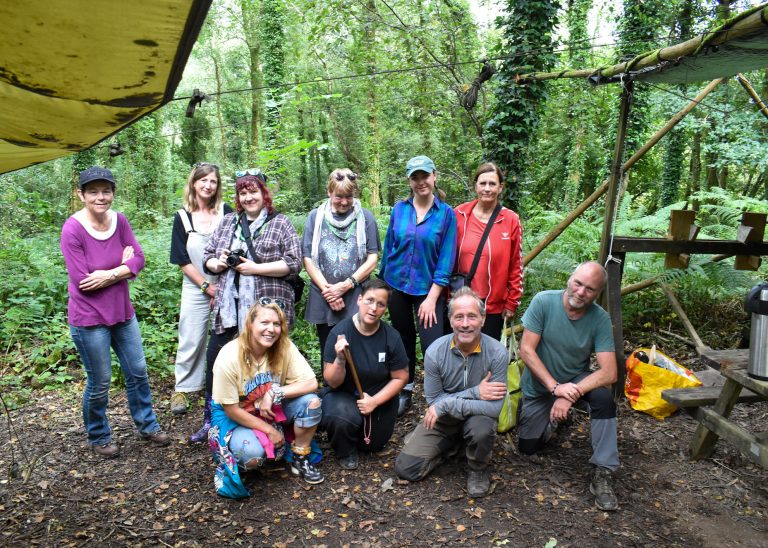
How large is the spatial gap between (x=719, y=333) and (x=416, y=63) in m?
5.17

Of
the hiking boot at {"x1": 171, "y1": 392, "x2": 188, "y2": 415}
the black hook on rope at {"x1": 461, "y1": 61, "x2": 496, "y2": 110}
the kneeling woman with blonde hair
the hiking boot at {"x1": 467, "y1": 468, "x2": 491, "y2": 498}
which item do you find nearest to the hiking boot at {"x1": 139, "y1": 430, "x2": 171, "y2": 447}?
the hiking boot at {"x1": 171, "y1": 392, "x2": 188, "y2": 415}

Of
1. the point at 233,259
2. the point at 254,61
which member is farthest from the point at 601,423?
the point at 254,61

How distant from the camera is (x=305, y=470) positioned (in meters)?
3.37

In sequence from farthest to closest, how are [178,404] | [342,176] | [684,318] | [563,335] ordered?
1. [684,318]
2. [178,404]
3. [342,176]
4. [563,335]

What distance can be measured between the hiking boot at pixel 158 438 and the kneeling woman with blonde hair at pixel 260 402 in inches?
28.9

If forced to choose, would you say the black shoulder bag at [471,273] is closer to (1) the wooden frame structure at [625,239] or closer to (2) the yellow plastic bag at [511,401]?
(2) the yellow plastic bag at [511,401]

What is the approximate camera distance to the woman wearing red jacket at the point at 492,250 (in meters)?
3.76

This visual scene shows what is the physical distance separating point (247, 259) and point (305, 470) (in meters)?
1.48

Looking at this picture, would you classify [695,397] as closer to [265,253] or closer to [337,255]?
[337,255]

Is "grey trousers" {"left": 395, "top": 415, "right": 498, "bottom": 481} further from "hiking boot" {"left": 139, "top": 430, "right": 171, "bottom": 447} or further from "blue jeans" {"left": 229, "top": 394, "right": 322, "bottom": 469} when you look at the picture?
"hiking boot" {"left": 139, "top": 430, "right": 171, "bottom": 447}

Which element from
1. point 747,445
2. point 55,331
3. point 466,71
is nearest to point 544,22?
point 466,71

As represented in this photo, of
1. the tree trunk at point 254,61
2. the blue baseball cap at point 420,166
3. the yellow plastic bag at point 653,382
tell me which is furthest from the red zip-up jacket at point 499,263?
the tree trunk at point 254,61

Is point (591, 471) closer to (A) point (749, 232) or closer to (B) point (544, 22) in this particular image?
(A) point (749, 232)

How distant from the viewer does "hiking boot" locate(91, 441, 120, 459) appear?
3.58 metres
